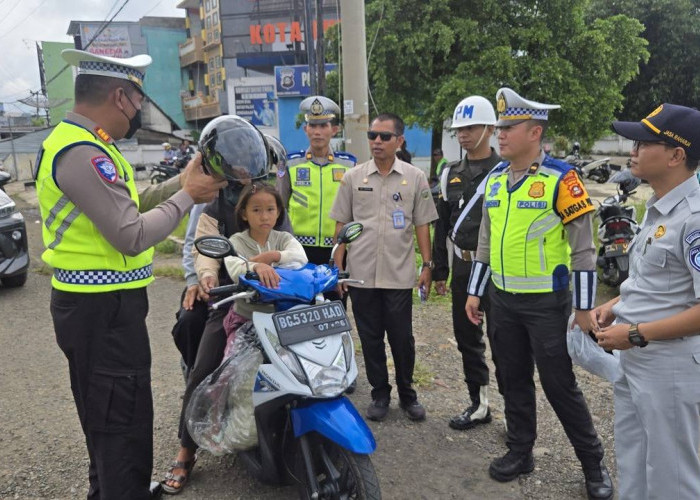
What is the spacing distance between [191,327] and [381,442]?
1.33m

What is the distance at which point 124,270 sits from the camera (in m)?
2.31

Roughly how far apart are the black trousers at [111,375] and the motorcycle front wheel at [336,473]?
0.72 meters

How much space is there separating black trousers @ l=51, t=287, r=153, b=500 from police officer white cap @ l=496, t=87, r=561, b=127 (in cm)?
191

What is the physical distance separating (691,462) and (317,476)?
4.82ft

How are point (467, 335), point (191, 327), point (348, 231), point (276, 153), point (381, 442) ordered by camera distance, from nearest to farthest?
1. point (348, 231)
2. point (276, 153)
3. point (191, 327)
4. point (381, 442)
5. point (467, 335)

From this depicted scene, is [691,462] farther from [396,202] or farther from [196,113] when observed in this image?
[196,113]

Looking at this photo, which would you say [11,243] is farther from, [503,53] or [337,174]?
[503,53]

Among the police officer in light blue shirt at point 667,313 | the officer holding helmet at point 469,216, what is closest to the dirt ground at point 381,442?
the officer holding helmet at point 469,216

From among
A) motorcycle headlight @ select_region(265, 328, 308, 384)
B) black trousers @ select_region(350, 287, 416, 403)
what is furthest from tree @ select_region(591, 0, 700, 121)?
motorcycle headlight @ select_region(265, 328, 308, 384)

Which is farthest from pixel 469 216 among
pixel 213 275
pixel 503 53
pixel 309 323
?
pixel 503 53

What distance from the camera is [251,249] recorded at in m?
2.96

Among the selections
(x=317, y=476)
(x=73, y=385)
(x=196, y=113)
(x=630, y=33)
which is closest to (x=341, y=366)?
(x=317, y=476)

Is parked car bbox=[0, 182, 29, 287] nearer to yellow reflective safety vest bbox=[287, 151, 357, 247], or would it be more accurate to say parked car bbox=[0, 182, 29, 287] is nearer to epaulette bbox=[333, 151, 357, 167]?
yellow reflective safety vest bbox=[287, 151, 357, 247]

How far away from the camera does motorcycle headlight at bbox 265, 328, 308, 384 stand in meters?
2.32
